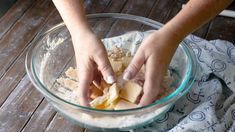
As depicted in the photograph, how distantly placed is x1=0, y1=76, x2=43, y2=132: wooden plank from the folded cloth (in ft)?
0.84

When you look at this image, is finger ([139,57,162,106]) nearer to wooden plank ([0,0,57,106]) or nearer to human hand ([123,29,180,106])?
human hand ([123,29,180,106])

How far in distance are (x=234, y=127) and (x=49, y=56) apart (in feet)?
1.47

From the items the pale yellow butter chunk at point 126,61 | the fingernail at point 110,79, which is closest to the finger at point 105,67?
the fingernail at point 110,79

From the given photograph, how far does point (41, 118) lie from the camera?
84 cm

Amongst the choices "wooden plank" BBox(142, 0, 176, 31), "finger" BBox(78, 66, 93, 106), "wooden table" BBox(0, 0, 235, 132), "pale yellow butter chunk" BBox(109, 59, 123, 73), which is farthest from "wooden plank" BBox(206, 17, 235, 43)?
"finger" BBox(78, 66, 93, 106)

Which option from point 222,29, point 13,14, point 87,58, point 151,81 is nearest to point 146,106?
point 151,81

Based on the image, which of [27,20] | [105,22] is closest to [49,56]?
[105,22]

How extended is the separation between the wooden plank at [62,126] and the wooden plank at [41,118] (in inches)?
0.5

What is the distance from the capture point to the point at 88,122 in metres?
0.75

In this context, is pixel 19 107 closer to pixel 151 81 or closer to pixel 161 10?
pixel 151 81

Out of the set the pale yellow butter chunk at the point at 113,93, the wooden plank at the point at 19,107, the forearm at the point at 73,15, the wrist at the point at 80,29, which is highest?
the forearm at the point at 73,15

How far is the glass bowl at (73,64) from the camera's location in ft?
2.33

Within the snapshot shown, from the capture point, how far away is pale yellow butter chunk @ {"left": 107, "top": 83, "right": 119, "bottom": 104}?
72 cm

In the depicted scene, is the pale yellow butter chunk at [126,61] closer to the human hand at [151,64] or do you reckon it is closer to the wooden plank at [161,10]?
the human hand at [151,64]
